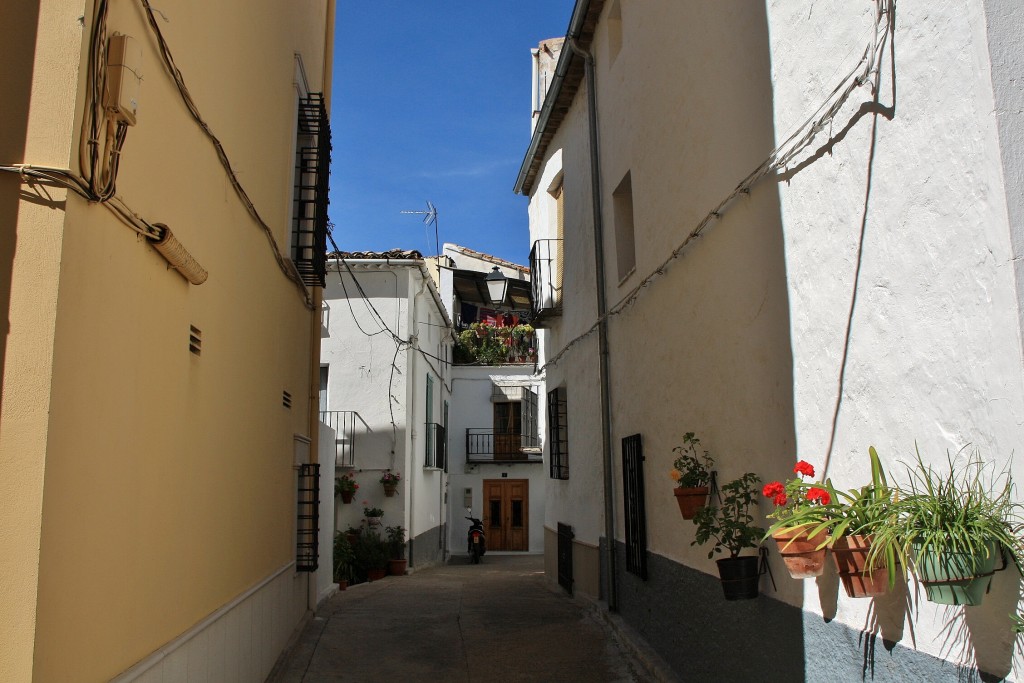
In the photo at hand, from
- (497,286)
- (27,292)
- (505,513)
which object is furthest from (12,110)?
(505,513)

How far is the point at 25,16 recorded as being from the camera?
338 cm

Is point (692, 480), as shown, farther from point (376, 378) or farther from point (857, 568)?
point (376, 378)

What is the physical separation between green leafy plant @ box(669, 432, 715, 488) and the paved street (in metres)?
1.97

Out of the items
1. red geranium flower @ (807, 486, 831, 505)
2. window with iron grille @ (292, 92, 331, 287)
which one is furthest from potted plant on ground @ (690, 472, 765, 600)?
window with iron grille @ (292, 92, 331, 287)

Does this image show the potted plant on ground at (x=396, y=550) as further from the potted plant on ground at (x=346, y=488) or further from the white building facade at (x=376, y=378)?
the potted plant on ground at (x=346, y=488)

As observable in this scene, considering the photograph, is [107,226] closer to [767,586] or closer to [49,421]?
[49,421]

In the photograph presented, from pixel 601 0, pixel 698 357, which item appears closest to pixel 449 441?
pixel 601 0

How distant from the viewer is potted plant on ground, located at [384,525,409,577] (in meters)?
16.5

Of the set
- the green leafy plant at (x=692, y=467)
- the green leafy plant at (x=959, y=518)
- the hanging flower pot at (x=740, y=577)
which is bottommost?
the hanging flower pot at (x=740, y=577)

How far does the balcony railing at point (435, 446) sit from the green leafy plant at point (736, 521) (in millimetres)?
14566

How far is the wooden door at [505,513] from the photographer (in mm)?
24484

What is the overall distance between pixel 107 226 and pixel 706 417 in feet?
13.3

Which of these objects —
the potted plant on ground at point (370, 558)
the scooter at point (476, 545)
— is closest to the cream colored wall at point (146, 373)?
the potted plant on ground at point (370, 558)

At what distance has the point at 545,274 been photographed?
13547 mm
